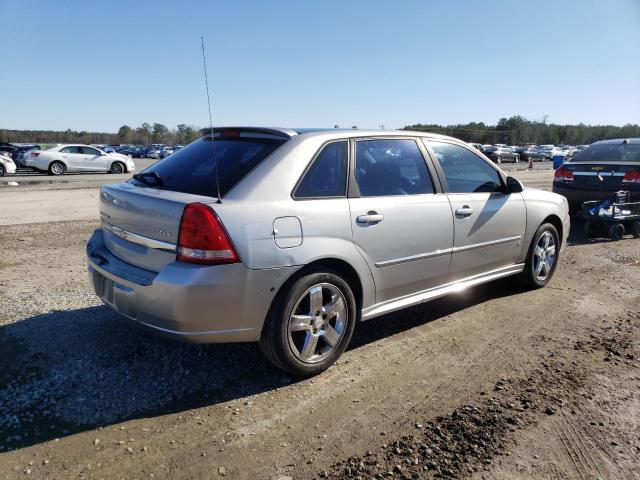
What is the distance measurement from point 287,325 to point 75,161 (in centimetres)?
2590

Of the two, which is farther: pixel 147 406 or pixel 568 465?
pixel 147 406

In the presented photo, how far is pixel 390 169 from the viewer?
3.98m

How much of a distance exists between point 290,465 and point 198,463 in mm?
473

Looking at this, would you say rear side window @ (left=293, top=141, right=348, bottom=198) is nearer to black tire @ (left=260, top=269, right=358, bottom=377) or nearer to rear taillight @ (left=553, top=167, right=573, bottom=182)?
black tire @ (left=260, top=269, right=358, bottom=377)

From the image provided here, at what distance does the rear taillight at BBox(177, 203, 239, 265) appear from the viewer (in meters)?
2.92

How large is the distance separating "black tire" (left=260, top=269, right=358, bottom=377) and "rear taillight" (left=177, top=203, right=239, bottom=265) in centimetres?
45

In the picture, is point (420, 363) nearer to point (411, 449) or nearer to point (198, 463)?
point (411, 449)

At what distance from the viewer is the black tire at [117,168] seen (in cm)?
2683

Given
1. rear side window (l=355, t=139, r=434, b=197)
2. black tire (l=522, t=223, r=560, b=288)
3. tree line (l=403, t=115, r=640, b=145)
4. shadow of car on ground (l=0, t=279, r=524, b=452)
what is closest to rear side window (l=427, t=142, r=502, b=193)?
rear side window (l=355, t=139, r=434, b=197)

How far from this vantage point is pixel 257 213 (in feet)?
10.0

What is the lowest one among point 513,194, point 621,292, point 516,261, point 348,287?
point 621,292

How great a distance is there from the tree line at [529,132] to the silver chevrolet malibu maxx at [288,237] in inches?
2636

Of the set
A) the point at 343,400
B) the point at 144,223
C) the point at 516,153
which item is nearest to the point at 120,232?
the point at 144,223

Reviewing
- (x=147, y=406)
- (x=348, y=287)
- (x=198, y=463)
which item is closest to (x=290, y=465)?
(x=198, y=463)
